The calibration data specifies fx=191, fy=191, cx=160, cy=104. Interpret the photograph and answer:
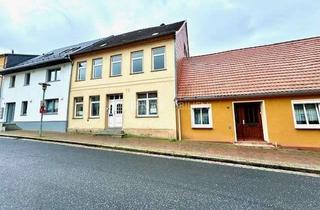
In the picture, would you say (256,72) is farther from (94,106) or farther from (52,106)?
(52,106)

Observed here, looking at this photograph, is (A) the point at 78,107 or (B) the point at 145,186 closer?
(B) the point at 145,186

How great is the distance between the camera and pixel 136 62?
1430 cm

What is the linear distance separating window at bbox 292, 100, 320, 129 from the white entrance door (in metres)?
10.7

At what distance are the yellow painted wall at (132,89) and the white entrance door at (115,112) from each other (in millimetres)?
378

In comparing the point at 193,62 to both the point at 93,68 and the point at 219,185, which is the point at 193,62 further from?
the point at 219,185

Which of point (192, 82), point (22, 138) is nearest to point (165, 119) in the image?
point (192, 82)

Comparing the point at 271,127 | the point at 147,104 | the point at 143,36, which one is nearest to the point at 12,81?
the point at 143,36

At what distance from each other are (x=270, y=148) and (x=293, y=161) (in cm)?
271

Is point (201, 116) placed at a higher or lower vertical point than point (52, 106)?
lower

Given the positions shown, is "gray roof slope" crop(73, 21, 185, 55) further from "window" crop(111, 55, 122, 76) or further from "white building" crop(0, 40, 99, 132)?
"white building" crop(0, 40, 99, 132)

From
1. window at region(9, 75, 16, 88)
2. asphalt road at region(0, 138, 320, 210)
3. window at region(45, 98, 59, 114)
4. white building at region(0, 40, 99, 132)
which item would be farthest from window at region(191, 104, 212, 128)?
window at region(9, 75, 16, 88)

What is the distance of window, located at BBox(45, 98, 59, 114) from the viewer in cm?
1641

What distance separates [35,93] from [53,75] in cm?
235

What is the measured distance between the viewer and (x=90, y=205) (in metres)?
3.29
